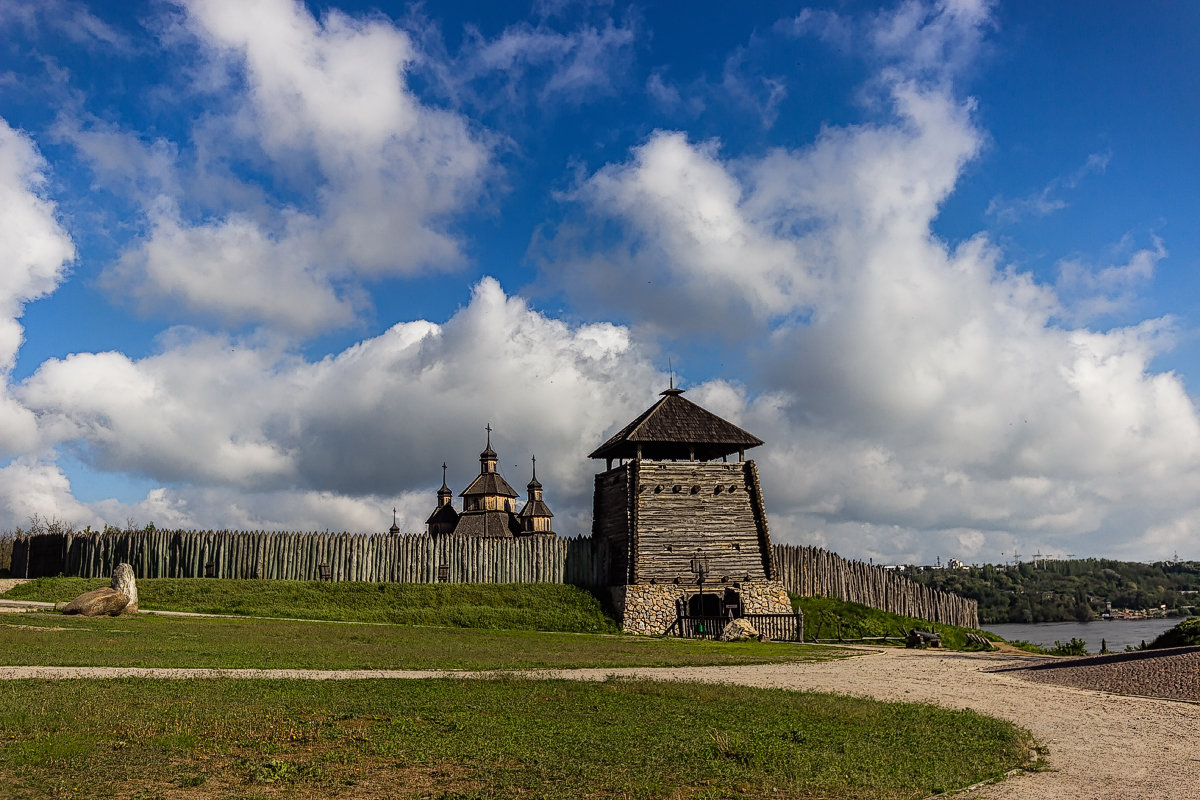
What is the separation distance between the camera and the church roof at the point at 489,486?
59250mm

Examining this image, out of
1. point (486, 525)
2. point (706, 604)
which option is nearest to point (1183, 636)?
point (706, 604)

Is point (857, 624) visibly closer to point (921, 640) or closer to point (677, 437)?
point (921, 640)

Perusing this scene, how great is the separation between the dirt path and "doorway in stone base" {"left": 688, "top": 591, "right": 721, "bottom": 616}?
13142 mm

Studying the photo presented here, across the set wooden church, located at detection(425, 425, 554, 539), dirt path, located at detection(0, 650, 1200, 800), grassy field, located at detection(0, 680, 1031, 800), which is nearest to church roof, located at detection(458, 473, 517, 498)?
wooden church, located at detection(425, 425, 554, 539)

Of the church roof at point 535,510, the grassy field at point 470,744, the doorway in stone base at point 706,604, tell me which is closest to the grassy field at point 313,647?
the grassy field at point 470,744

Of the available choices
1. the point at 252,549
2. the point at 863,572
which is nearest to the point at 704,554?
the point at 863,572

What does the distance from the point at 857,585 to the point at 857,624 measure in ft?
17.5

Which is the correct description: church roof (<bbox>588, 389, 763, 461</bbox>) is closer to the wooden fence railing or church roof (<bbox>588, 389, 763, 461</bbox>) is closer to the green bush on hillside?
the wooden fence railing

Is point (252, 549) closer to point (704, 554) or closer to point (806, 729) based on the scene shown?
point (704, 554)

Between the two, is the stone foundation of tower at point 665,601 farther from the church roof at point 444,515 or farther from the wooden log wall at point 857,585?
the church roof at point 444,515

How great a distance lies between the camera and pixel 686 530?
33375 mm

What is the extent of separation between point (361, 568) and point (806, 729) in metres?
26.8

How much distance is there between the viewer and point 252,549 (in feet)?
109

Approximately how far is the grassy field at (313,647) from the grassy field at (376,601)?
3.26 metres
